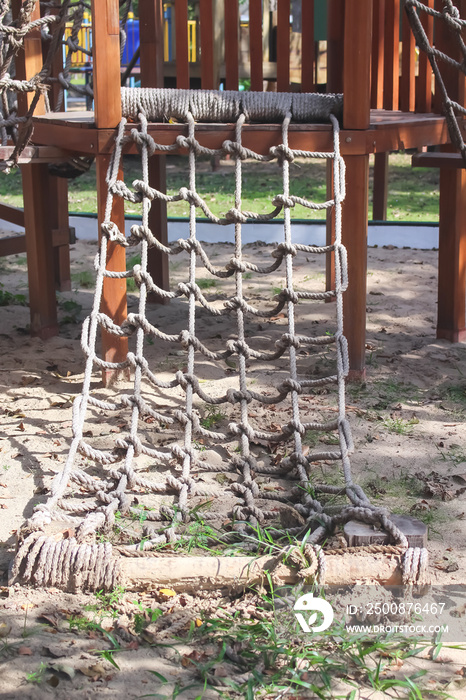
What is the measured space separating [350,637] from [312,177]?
33.1 ft

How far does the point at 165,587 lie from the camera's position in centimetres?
245

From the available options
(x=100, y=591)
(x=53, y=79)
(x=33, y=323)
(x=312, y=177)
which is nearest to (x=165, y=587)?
(x=100, y=591)

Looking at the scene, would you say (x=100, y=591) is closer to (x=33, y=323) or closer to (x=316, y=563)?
(x=316, y=563)

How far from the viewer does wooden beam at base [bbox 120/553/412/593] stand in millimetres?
2387

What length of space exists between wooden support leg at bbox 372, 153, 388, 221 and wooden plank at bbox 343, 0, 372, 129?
3499 mm

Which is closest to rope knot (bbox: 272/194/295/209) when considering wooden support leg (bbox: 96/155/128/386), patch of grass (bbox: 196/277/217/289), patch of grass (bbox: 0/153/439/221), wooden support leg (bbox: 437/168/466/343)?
wooden support leg (bbox: 96/155/128/386)

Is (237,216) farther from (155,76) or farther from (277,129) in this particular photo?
(155,76)

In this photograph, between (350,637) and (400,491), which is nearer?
(350,637)

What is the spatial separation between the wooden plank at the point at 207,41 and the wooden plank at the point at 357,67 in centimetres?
78

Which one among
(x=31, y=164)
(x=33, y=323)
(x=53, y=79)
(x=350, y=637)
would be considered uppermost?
(x=53, y=79)

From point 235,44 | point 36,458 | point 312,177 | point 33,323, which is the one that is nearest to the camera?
point 36,458

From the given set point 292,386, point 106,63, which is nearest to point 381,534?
point 292,386

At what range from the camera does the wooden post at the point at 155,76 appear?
17.0 ft

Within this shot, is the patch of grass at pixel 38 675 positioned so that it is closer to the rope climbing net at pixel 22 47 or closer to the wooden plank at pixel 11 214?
the rope climbing net at pixel 22 47
